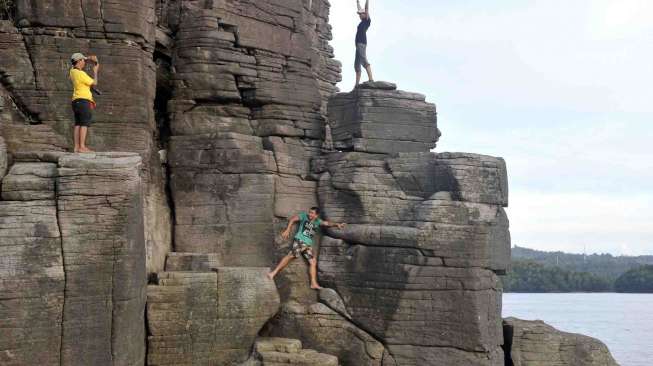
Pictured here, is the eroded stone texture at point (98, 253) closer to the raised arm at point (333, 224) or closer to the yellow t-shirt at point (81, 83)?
the yellow t-shirt at point (81, 83)

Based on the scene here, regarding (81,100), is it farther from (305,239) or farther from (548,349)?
(548,349)

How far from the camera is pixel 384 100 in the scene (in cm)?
1753

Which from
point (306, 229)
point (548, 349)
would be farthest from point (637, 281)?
point (306, 229)

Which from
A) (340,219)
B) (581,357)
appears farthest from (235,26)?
(581,357)

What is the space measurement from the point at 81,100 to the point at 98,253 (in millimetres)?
3063

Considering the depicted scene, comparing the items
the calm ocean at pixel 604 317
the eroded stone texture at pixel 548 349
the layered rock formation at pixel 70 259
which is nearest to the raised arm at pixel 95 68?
the layered rock formation at pixel 70 259

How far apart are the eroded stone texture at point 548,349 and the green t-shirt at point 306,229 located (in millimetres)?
5022

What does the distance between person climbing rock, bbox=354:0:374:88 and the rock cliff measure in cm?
153

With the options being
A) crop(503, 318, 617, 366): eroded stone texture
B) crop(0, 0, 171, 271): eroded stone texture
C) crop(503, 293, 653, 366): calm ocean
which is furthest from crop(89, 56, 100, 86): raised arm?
crop(503, 293, 653, 366): calm ocean

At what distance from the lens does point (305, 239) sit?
16500 mm

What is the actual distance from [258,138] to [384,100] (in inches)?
124

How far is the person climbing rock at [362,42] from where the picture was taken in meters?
19.5

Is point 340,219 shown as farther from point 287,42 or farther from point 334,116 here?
point 287,42

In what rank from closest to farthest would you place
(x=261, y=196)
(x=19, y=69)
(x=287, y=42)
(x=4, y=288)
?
(x=4, y=288) → (x=19, y=69) → (x=261, y=196) → (x=287, y=42)
